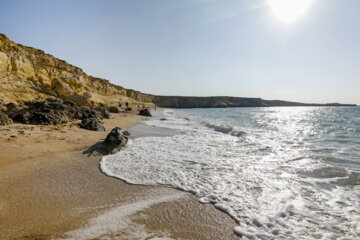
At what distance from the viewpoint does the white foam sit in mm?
2230

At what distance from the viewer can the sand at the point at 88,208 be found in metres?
2.31

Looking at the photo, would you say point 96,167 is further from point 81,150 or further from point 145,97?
point 145,97

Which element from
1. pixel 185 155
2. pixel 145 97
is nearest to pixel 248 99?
pixel 145 97

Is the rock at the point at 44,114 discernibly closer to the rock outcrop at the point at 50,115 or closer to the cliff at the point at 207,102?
the rock outcrop at the point at 50,115

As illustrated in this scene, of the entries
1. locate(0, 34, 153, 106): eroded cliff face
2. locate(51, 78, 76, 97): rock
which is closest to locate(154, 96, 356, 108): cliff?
locate(0, 34, 153, 106): eroded cliff face

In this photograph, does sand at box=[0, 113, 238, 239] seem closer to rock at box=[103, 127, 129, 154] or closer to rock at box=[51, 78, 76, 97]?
rock at box=[103, 127, 129, 154]

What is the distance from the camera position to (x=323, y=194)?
3.63 metres

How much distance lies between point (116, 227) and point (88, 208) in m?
0.72

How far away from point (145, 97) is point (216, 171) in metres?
84.2

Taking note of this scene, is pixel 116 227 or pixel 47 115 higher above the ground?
pixel 47 115

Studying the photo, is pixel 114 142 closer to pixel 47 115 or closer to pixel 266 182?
pixel 266 182

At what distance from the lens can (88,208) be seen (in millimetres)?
2803

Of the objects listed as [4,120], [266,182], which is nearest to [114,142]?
[266,182]

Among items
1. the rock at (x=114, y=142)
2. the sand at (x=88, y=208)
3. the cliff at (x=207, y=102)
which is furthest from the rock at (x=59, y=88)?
the cliff at (x=207, y=102)
